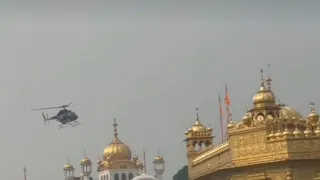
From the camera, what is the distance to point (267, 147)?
39.6 m

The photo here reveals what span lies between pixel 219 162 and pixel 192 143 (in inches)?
242

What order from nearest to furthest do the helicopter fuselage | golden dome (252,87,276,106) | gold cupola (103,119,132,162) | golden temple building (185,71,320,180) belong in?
golden temple building (185,71,320,180), golden dome (252,87,276,106), the helicopter fuselage, gold cupola (103,119,132,162)

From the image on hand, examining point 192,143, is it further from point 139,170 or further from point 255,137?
point 139,170

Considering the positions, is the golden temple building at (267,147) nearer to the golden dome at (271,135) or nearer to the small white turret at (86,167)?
the golden dome at (271,135)

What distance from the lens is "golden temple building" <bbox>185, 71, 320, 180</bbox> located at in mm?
38969

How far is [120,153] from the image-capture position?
75438mm

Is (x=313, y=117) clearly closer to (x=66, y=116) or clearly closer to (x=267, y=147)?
(x=267, y=147)

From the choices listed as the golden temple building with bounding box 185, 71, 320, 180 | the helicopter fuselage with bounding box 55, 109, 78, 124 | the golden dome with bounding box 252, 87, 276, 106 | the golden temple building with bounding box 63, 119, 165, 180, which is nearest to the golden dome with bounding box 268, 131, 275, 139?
the golden temple building with bounding box 185, 71, 320, 180

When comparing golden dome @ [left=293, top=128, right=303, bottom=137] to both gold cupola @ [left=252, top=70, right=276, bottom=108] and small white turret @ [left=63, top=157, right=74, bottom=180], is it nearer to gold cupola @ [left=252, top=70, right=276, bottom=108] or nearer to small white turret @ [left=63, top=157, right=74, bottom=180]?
gold cupola @ [left=252, top=70, right=276, bottom=108]

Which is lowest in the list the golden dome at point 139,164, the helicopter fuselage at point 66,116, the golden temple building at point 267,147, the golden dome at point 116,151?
the golden temple building at point 267,147

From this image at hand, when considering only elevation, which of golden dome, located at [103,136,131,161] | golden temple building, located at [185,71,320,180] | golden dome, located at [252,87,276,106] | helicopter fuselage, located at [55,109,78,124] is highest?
golden dome, located at [103,136,131,161]

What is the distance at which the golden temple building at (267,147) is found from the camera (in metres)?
39.0

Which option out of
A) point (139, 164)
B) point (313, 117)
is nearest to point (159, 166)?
point (139, 164)

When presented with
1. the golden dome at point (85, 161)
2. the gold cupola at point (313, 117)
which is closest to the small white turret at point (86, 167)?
the golden dome at point (85, 161)
